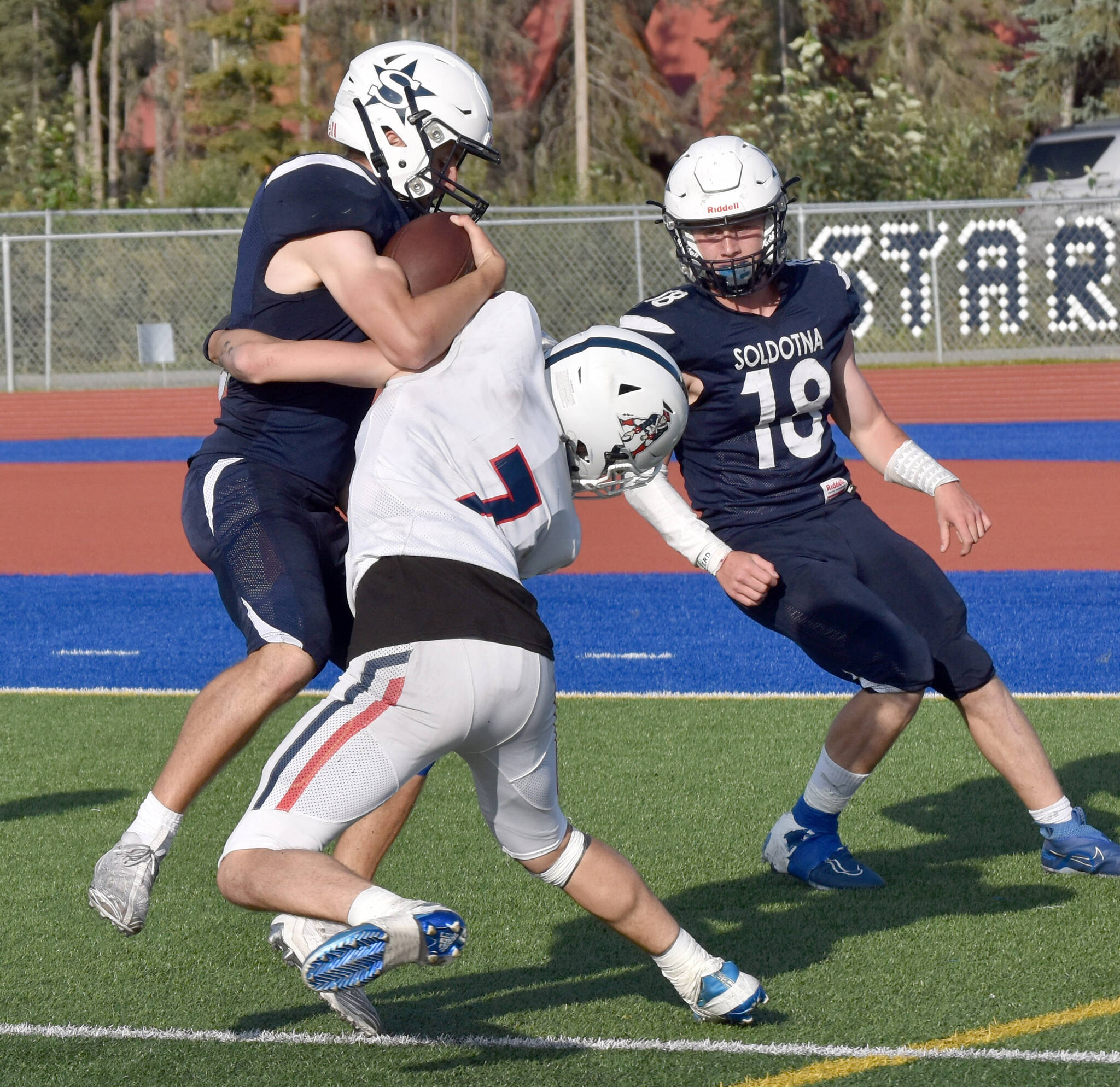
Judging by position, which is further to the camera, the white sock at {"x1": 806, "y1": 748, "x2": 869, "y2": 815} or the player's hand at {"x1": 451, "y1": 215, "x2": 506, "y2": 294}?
the white sock at {"x1": 806, "y1": 748, "x2": 869, "y2": 815}

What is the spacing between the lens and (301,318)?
4.10 meters

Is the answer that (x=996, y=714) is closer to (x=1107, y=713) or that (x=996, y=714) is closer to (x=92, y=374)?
(x=1107, y=713)

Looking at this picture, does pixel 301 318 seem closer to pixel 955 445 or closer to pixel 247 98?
pixel 955 445

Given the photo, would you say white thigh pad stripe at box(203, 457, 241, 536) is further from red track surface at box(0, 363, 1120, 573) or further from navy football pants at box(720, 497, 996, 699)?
red track surface at box(0, 363, 1120, 573)

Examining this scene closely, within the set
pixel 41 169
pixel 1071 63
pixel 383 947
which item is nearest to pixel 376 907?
pixel 383 947

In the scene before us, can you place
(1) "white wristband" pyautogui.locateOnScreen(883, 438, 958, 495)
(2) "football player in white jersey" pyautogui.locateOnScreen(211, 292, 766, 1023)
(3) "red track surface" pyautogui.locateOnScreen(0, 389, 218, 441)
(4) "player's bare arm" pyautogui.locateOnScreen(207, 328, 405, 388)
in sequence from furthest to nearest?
(3) "red track surface" pyautogui.locateOnScreen(0, 389, 218, 441) < (1) "white wristband" pyautogui.locateOnScreen(883, 438, 958, 495) < (4) "player's bare arm" pyautogui.locateOnScreen(207, 328, 405, 388) < (2) "football player in white jersey" pyautogui.locateOnScreen(211, 292, 766, 1023)

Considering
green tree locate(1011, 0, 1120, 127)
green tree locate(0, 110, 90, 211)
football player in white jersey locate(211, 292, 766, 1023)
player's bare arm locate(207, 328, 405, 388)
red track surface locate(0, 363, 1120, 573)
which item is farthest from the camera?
green tree locate(1011, 0, 1120, 127)

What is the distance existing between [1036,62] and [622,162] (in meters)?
9.07

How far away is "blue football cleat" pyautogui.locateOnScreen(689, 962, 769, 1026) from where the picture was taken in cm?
357

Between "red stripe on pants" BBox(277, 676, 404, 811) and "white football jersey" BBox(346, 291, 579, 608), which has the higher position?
"white football jersey" BBox(346, 291, 579, 608)

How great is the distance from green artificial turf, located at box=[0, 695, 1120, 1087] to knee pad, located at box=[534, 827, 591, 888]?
0.41m

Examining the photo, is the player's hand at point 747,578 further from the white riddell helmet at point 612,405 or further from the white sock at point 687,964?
the white sock at point 687,964

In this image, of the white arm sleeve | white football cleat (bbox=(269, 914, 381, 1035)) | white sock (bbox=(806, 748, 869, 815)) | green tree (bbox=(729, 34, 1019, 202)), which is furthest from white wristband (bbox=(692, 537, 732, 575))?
green tree (bbox=(729, 34, 1019, 202))

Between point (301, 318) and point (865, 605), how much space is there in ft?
5.90
